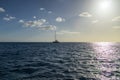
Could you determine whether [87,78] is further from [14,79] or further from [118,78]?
[14,79]

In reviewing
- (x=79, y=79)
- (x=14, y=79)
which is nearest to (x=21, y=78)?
(x=14, y=79)

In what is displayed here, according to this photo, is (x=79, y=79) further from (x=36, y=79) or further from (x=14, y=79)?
(x=14, y=79)

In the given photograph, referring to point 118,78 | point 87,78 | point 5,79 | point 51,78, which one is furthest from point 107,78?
point 5,79

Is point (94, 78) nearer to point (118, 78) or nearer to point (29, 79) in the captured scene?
point (118, 78)

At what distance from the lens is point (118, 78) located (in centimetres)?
2064

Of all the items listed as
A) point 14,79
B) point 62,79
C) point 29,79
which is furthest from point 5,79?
point 62,79

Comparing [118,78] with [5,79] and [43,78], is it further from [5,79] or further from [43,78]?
[5,79]

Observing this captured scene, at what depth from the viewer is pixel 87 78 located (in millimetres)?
20828

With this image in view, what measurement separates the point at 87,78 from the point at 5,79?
10621 mm

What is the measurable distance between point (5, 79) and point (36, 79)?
389cm

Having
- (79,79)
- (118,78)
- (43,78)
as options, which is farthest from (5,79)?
(118,78)

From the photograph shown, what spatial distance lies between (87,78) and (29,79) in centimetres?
762

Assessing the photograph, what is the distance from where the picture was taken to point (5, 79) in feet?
64.6

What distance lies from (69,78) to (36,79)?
14.3ft
